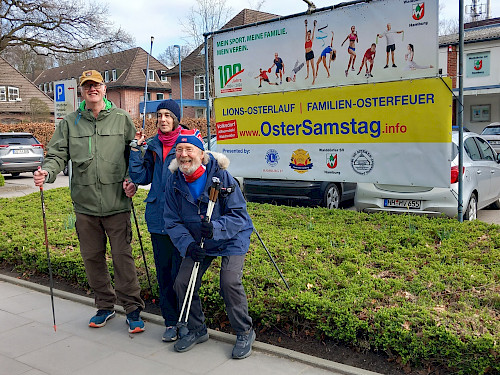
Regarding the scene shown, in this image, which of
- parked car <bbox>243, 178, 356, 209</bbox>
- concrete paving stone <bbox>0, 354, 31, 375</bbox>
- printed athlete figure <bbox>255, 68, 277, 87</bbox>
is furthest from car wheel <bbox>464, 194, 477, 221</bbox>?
concrete paving stone <bbox>0, 354, 31, 375</bbox>

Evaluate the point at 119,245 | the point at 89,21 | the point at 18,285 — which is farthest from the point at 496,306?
the point at 89,21

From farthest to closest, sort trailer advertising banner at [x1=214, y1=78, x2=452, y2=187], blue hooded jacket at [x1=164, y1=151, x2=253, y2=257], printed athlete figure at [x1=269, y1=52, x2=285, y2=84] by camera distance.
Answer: printed athlete figure at [x1=269, y1=52, x2=285, y2=84] < trailer advertising banner at [x1=214, y1=78, x2=452, y2=187] < blue hooded jacket at [x1=164, y1=151, x2=253, y2=257]

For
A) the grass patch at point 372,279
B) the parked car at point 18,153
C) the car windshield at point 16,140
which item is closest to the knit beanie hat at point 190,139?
the grass patch at point 372,279

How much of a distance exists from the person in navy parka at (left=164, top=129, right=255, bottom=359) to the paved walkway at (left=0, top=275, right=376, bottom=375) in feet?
0.55

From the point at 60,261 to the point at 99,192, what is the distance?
204cm

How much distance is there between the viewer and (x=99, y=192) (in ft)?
15.3

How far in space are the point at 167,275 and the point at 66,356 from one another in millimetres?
1059

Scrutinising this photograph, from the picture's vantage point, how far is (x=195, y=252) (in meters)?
3.97

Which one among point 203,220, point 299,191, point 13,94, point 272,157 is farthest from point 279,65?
point 13,94

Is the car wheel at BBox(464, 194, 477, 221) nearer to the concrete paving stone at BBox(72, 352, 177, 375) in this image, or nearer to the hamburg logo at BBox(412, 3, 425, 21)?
the hamburg logo at BBox(412, 3, 425, 21)

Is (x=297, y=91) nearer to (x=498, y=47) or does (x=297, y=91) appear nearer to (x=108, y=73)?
(x=498, y=47)

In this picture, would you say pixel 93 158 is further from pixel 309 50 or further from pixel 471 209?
Answer: pixel 471 209

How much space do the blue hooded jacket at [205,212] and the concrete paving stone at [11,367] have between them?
1.55 metres

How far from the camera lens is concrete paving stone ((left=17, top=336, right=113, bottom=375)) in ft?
13.3
